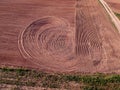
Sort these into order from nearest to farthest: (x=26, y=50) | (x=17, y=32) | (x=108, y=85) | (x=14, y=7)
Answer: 1. (x=108, y=85)
2. (x=26, y=50)
3. (x=17, y=32)
4. (x=14, y=7)

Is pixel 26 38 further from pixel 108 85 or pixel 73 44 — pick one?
pixel 108 85

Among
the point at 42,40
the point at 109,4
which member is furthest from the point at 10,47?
the point at 109,4

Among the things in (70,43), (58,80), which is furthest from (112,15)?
(58,80)

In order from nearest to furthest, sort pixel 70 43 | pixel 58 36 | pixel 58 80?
pixel 58 80, pixel 70 43, pixel 58 36

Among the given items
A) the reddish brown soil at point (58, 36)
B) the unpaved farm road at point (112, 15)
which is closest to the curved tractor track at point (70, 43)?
the reddish brown soil at point (58, 36)

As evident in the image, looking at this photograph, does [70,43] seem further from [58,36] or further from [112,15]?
[112,15]
